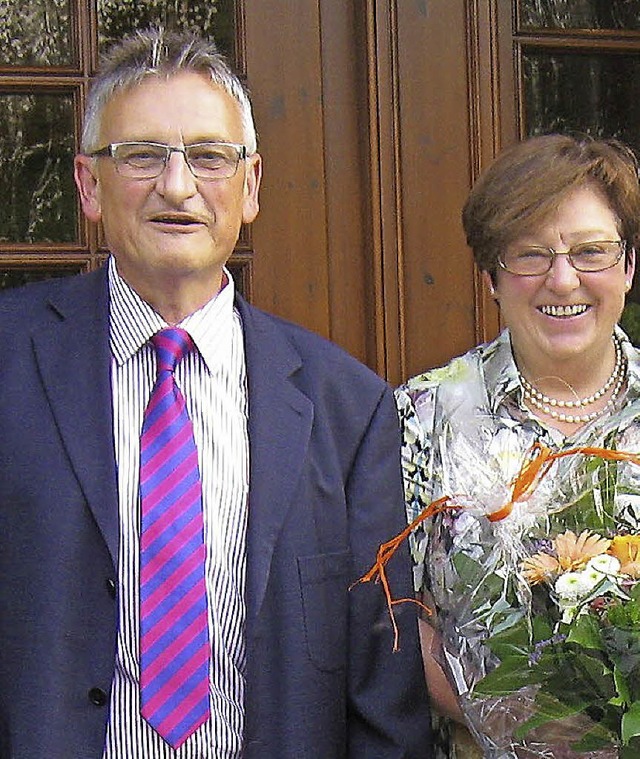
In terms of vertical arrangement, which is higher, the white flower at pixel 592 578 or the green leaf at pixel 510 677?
the white flower at pixel 592 578

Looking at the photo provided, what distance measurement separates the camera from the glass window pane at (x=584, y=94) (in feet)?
10.8

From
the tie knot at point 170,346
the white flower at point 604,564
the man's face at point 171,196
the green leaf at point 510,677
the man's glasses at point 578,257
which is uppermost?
the man's face at point 171,196

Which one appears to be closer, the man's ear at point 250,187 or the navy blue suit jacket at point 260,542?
the navy blue suit jacket at point 260,542

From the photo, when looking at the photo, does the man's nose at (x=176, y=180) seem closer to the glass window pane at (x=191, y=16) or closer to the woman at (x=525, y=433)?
the woman at (x=525, y=433)

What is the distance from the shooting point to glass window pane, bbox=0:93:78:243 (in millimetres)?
3064

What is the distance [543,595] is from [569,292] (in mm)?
755

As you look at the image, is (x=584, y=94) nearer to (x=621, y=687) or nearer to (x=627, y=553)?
(x=627, y=553)

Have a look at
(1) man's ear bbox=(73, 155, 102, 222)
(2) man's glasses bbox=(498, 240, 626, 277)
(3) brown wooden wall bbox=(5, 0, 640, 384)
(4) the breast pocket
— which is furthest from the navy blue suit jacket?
(3) brown wooden wall bbox=(5, 0, 640, 384)

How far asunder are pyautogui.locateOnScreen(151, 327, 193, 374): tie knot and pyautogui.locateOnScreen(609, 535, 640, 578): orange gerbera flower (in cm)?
79

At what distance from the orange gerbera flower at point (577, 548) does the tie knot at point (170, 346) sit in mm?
719

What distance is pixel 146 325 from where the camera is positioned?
2.35 m

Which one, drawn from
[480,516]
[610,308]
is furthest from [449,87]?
[480,516]

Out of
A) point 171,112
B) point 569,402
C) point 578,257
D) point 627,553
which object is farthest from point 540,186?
point 627,553

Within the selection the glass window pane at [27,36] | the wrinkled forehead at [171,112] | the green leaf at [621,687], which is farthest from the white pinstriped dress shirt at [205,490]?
the glass window pane at [27,36]
